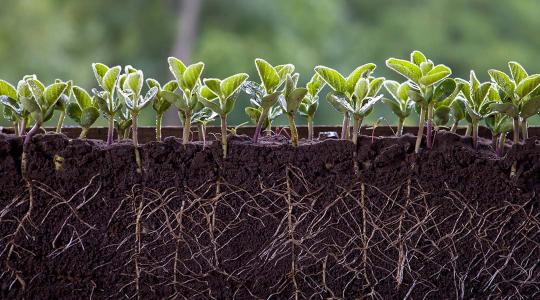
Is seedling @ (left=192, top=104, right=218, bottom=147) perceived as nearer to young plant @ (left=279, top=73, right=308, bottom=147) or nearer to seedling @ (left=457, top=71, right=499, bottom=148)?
young plant @ (left=279, top=73, right=308, bottom=147)

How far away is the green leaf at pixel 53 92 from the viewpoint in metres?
0.78

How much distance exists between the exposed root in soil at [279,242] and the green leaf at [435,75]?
0.12m

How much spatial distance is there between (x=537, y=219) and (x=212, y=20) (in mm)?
5272

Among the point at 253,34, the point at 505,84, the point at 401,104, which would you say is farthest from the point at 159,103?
the point at 253,34

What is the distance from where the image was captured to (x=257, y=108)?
0.86 meters

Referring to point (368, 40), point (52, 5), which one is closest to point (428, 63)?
point (368, 40)

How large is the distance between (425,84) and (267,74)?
18 cm

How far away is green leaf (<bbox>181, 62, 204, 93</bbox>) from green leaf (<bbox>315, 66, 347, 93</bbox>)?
14cm

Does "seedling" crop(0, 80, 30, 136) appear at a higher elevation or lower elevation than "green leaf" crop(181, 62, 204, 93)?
lower

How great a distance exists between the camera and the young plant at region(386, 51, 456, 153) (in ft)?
2.46

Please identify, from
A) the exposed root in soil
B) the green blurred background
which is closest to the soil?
the exposed root in soil

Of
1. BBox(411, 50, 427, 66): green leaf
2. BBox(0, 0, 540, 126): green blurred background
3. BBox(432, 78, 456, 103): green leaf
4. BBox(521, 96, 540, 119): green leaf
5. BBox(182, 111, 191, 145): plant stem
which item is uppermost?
BBox(0, 0, 540, 126): green blurred background

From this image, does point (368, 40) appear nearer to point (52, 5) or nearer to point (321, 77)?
point (52, 5)

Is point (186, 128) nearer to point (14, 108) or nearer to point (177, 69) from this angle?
point (177, 69)
